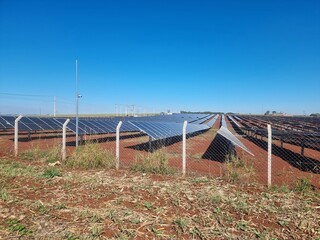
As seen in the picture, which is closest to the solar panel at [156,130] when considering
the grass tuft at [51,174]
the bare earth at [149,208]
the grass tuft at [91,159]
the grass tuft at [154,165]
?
the grass tuft at [91,159]

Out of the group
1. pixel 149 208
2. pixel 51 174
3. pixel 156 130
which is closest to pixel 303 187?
pixel 149 208

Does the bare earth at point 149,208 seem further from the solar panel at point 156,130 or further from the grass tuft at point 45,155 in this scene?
the solar panel at point 156,130

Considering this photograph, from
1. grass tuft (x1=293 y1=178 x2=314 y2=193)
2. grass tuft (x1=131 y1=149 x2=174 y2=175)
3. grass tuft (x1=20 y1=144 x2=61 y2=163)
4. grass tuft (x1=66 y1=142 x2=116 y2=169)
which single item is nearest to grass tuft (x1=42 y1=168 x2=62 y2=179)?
grass tuft (x1=66 y1=142 x2=116 y2=169)

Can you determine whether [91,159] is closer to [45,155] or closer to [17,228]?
[45,155]

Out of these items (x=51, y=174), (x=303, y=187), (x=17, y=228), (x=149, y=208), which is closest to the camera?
(x=17, y=228)

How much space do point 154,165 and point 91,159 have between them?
1975 mm

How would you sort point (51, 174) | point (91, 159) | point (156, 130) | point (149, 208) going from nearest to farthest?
point (149, 208) → point (51, 174) → point (91, 159) → point (156, 130)

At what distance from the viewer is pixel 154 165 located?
6844mm

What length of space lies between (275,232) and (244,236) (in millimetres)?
525

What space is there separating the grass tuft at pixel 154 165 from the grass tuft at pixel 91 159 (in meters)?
0.87

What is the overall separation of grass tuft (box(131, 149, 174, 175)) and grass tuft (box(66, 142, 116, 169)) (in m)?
0.87

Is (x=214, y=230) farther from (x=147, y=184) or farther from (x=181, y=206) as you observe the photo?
(x=147, y=184)

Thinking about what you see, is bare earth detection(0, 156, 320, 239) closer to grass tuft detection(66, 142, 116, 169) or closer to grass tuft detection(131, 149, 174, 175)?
grass tuft detection(131, 149, 174, 175)

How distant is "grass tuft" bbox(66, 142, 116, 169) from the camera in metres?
7.25
